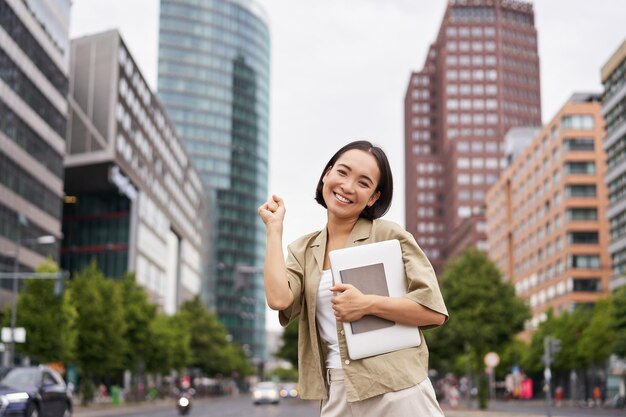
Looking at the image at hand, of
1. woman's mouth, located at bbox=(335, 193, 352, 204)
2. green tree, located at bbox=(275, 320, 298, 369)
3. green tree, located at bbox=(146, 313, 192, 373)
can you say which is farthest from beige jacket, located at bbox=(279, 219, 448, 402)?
green tree, located at bbox=(275, 320, 298, 369)

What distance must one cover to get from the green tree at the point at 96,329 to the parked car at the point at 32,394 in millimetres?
30112

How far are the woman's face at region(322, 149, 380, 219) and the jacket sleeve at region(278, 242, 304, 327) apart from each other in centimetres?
22

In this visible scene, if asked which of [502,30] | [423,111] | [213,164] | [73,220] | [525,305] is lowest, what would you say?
[525,305]

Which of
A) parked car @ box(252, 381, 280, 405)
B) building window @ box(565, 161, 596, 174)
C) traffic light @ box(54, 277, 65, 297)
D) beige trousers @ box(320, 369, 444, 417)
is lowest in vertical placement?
parked car @ box(252, 381, 280, 405)

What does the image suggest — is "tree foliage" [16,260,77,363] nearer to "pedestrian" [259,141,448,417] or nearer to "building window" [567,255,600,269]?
"pedestrian" [259,141,448,417]

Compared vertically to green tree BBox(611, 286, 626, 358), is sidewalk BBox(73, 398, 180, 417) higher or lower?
lower

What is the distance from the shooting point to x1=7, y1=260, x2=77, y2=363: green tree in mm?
42688

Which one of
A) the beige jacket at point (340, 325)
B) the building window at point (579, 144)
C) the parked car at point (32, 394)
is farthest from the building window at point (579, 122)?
the beige jacket at point (340, 325)

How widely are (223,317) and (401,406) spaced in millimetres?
161864

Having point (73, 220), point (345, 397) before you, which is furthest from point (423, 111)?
point (345, 397)

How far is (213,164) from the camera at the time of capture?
16238cm

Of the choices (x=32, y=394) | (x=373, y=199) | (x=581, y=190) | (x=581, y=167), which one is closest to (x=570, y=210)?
(x=581, y=190)

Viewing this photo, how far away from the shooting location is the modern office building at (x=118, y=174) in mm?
72438

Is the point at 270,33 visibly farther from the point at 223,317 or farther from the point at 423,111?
the point at 223,317
